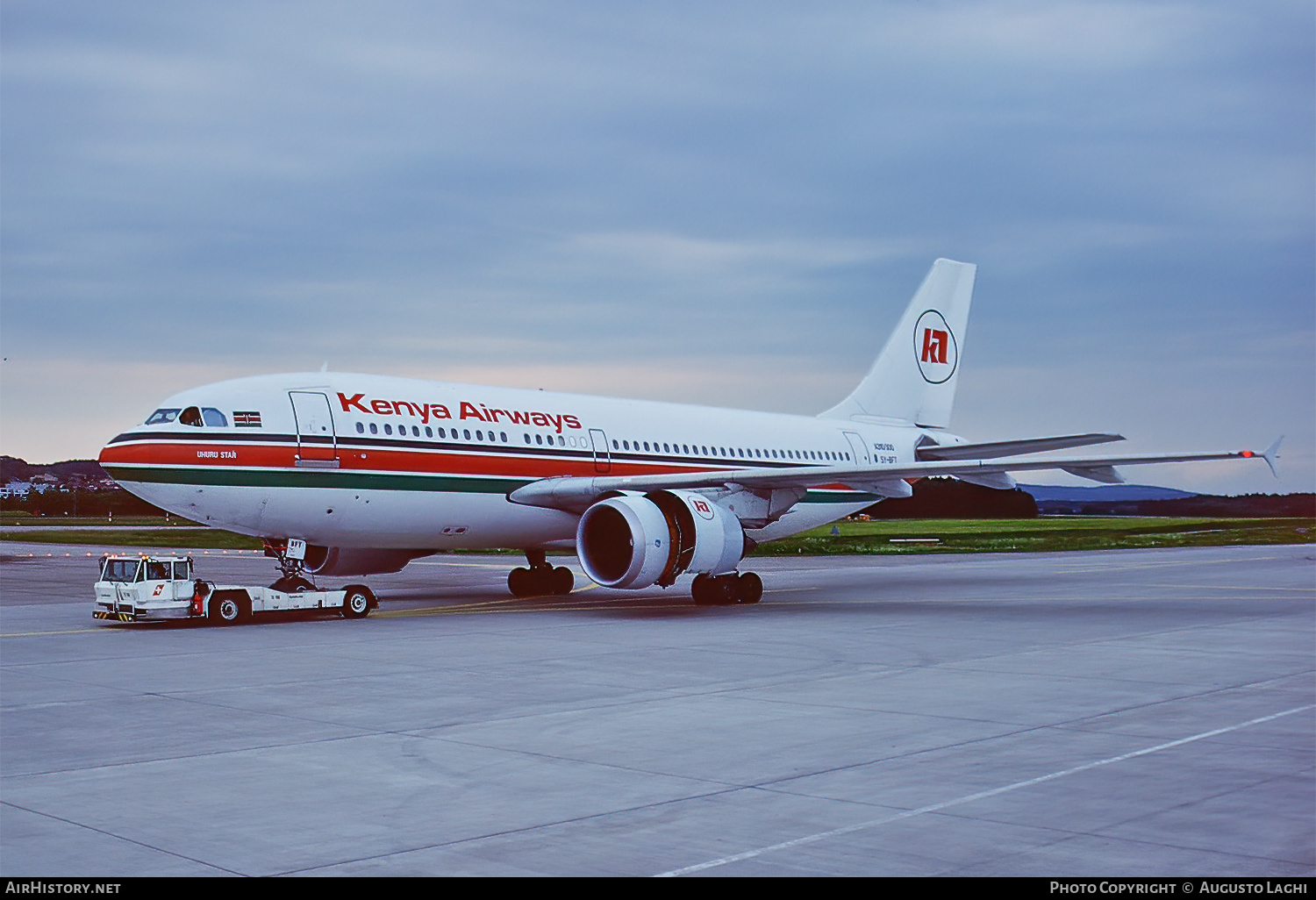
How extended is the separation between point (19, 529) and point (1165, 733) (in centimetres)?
7478

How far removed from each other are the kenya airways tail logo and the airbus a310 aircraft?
586cm

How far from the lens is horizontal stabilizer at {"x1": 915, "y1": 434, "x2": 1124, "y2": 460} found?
1027 inches

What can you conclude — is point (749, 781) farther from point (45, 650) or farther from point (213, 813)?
point (45, 650)

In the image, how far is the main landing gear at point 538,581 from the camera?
28328mm

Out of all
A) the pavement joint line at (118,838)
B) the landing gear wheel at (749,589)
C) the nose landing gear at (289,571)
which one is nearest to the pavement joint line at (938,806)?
the pavement joint line at (118,838)

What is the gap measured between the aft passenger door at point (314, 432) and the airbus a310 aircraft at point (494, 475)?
0.09ft

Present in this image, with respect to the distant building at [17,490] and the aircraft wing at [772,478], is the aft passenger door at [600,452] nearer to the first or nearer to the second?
the aircraft wing at [772,478]

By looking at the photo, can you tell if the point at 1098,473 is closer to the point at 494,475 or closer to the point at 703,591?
the point at 703,591

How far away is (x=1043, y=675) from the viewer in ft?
47.2

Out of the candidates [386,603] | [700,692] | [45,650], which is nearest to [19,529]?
[386,603]

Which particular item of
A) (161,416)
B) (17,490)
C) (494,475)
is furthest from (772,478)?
(17,490)

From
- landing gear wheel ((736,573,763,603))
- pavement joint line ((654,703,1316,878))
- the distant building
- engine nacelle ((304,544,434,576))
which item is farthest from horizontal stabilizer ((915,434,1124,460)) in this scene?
the distant building

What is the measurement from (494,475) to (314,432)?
12.1ft

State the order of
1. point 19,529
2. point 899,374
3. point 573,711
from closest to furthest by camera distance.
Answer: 1. point 573,711
2. point 899,374
3. point 19,529
